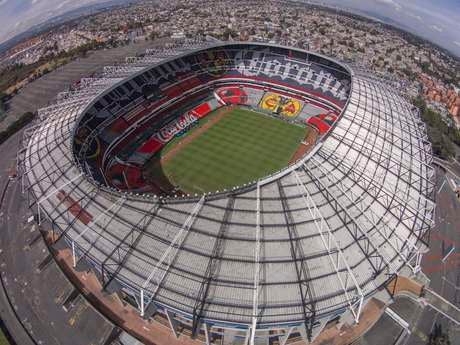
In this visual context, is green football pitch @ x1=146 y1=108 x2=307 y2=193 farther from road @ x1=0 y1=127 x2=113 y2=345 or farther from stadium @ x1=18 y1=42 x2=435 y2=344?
road @ x1=0 y1=127 x2=113 y2=345

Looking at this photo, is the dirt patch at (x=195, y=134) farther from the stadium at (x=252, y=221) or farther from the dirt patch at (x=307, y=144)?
the dirt patch at (x=307, y=144)

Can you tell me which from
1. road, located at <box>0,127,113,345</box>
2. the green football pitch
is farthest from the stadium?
road, located at <box>0,127,113,345</box>

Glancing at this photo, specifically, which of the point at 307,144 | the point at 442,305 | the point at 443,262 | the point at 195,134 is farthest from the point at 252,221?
the point at 195,134

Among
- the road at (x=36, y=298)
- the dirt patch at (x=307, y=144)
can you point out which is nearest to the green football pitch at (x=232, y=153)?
the dirt patch at (x=307, y=144)

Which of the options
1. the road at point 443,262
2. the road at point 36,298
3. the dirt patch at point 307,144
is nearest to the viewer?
the road at point 36,298

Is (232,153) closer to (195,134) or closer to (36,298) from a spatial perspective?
(195,134)

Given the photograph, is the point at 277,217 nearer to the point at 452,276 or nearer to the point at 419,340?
the point at 419,340
